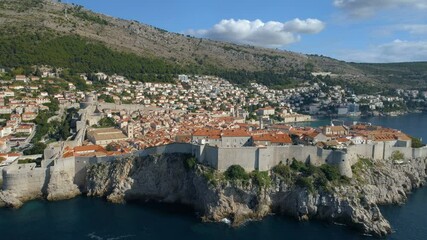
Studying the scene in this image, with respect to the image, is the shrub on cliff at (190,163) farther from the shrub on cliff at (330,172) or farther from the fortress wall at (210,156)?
the shrub on cliff at (330,172)

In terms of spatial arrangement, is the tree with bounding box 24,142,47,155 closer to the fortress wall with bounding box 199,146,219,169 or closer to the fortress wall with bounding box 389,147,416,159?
the fortress wall with bounding box 199,146,219,169

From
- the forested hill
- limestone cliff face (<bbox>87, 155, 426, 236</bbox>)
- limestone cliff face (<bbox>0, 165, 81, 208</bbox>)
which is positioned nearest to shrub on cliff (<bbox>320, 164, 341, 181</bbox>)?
limestone cliff face (<bbox>87, 155, 426, 236</bbox>)

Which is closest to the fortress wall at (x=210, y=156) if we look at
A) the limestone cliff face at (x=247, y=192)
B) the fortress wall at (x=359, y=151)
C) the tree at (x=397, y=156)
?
the limestone cliff face at (x=247, y=192)

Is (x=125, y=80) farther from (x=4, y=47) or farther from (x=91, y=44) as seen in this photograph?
(x=4, y=47)

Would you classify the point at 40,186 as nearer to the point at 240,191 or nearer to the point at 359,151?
the point at 240,191

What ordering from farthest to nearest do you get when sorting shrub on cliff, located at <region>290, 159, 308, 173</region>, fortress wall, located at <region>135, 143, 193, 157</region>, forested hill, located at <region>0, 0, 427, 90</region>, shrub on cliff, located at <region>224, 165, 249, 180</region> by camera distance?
forested hill, located at <region>0, 0, 427, 90</region> → fortress wall, located at <region>135, 143, 193, 157</region> → shrub on cliff, located at <region>290, 159, 308, 173</region> → shrub on cliff, located at <region>224, 165, 249, 180</region>

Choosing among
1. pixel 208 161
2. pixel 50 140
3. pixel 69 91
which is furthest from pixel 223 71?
pixel 208 161

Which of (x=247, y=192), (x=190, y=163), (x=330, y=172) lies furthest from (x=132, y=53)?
(x=330, y=172)
